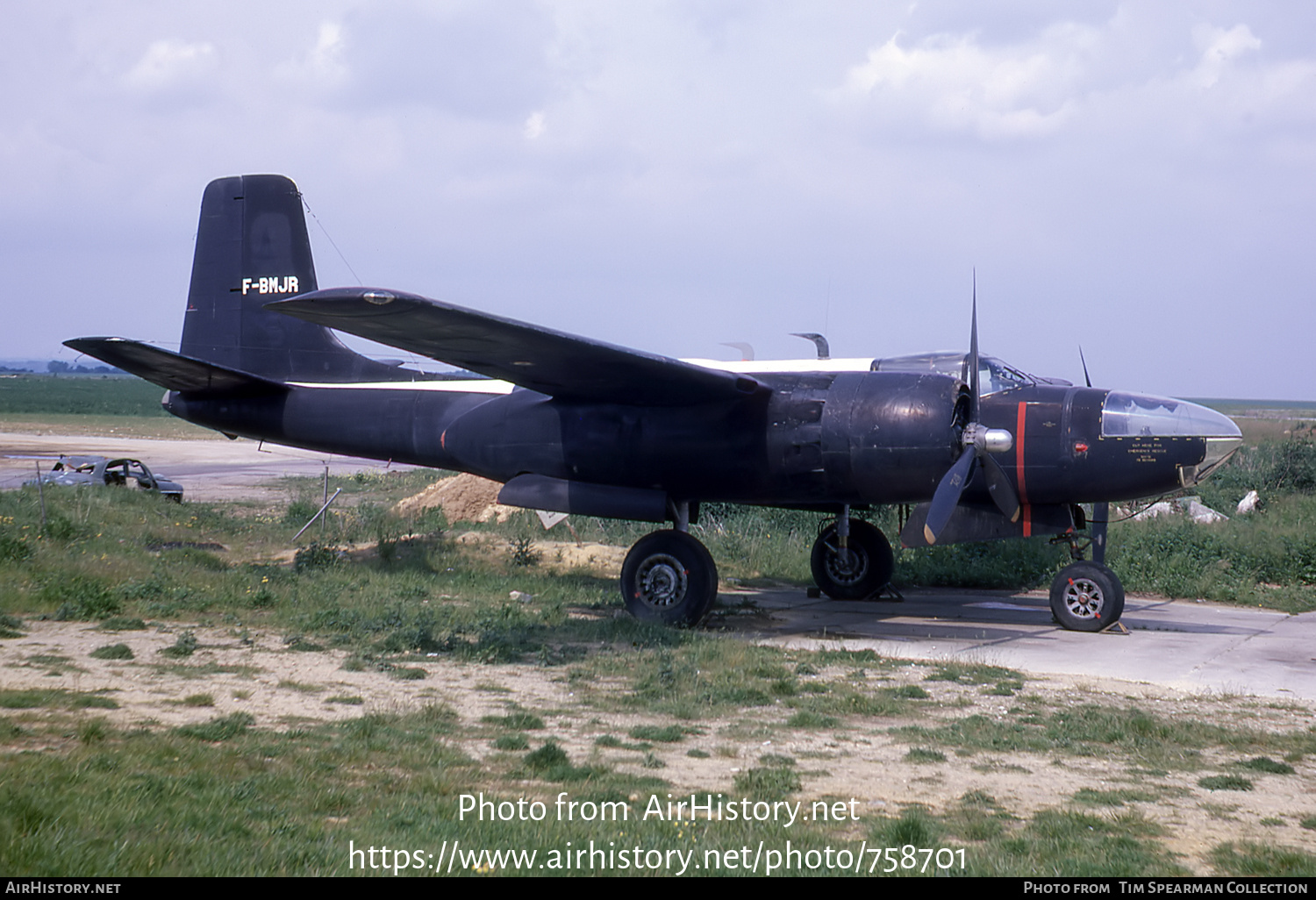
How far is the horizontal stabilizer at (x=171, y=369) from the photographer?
43.5 feet

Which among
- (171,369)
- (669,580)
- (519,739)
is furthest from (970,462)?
(171,369)

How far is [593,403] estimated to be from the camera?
1309cm

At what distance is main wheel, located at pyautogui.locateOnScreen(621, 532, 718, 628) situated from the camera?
495 inches

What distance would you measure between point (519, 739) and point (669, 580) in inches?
221

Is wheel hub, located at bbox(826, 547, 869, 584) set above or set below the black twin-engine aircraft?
below

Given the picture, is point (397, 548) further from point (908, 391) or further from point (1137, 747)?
point (1137, 747)

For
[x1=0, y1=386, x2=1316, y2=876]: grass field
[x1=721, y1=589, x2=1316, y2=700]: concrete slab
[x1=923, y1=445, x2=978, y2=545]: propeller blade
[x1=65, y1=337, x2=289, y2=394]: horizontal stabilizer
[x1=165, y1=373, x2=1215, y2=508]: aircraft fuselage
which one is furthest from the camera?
[x1=65, y1=337, x2=289, y2=394]: horizontal stabilizer

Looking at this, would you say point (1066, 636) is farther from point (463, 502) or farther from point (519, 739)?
point (463, 502)

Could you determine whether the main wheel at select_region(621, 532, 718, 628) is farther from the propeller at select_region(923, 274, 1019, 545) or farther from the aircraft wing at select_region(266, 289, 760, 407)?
the propeller at select_region(923, 274, 1019, 545)

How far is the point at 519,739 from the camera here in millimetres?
7270

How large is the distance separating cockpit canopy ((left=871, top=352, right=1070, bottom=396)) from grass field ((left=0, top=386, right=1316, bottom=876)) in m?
3.89

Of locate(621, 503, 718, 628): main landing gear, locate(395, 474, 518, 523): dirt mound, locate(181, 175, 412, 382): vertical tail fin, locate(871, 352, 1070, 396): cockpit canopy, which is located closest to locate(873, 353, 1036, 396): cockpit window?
locate(871, 352, 1070, 396): cockpit canopy

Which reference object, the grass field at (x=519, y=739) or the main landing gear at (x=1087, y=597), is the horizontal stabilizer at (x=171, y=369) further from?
the main landing gear at (x=1087, y=597)

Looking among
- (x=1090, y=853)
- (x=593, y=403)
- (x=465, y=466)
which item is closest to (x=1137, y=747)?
(x=1090, y=853)
